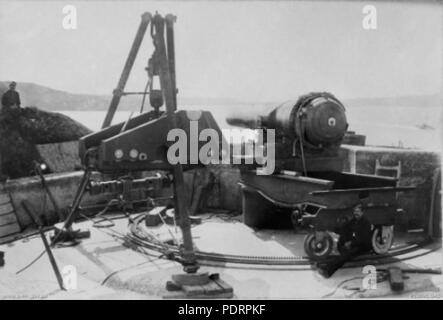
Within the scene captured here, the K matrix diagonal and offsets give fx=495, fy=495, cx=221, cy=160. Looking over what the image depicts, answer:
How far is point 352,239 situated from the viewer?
5082 millimetres

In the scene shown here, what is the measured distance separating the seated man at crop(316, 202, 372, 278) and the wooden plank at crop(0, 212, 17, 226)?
174 inches

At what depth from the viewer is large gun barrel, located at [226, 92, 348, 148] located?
18.3 feet

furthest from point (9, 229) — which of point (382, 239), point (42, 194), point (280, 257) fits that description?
point (382, 239)

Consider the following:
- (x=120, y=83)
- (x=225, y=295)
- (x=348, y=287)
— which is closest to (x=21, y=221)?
(x=120, y=83)

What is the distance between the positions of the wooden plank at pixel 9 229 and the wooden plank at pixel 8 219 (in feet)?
0.15

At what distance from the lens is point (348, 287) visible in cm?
449

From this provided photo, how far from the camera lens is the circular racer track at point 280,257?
16.7 ft

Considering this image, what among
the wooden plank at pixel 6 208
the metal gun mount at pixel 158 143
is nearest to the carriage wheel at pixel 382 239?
the metal gun mount at pixel 158 143

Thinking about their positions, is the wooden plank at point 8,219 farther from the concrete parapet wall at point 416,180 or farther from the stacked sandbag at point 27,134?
the concrete parapet wall at point 416,180

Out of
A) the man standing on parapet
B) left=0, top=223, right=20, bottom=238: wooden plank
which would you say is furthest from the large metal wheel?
the man standing on parapet

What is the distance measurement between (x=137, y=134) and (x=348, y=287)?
2.46 meters

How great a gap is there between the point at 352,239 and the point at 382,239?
389 mm

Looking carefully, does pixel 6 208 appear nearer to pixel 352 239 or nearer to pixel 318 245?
pixel 318 245
